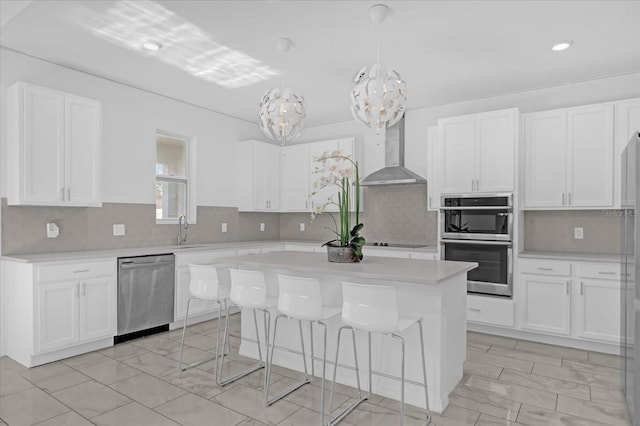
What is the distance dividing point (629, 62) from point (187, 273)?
5042 millimetres

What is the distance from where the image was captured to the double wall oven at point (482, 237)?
4164 mm

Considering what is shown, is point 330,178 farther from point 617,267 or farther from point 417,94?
point 617,267

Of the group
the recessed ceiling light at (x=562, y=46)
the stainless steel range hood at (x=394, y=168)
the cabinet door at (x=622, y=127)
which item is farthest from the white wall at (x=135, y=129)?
the cabinet door at (x=622, y=127)

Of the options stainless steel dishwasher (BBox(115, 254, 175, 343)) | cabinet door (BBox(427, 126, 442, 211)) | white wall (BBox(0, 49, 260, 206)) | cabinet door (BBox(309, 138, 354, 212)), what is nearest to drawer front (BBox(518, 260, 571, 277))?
cabinet door (BBox(427, 126, 442, 211))

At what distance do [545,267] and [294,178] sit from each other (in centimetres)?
367

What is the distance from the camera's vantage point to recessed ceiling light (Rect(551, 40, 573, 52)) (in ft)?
10.7

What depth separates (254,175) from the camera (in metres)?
5.88

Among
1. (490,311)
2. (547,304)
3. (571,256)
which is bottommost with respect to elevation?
(490,311)

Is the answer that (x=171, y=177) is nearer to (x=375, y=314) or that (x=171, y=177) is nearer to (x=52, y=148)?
(x=52, y=148)

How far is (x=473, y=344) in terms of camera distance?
3.96 metres

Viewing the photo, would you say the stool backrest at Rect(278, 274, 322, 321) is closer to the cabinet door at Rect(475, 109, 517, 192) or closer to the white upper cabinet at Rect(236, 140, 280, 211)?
the cabinet door at Rect(475, 109, 517, 192)

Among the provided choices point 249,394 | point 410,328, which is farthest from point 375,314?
point 249,394

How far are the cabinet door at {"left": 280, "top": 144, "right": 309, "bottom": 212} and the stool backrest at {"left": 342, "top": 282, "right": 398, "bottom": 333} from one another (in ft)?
12.0

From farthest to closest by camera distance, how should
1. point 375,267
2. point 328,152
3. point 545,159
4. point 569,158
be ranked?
point 328,152 → point 545,159 → point 569,158 → point 375,267
